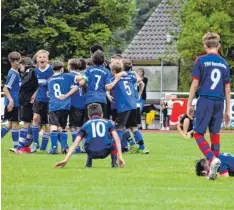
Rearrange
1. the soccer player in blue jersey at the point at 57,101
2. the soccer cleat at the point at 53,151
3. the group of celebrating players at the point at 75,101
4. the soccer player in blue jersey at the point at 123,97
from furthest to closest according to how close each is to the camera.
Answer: the soccer player in blue jersey at the point at 57,101 < the soccer cleat at the point at 53,151 < the soccer player in blue jersey at the point at 123,97 < the group of celebrating players at the point at 75,101

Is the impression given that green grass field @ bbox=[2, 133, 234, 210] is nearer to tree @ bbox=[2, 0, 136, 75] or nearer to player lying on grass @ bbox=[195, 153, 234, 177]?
player lying on grass @ bbox=[195, 153, 234, 177]

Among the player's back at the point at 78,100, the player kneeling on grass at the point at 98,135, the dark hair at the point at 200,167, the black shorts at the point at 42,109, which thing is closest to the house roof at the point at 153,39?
the black shorts at the point at 42,109

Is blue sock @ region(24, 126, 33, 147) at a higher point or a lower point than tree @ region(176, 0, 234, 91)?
higher

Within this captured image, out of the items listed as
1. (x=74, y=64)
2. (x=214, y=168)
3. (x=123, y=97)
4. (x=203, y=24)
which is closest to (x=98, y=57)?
(x=123, y=97)

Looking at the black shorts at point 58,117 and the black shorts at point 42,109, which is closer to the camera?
the black shorts at point 58,117

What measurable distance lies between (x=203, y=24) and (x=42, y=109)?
2510cm

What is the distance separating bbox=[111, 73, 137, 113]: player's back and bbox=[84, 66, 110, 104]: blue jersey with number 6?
1.02 metres

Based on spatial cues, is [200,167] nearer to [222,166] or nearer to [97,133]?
[222,166]

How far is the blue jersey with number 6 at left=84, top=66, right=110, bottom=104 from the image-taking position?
18.5 meters

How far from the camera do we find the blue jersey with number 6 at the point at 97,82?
1845cm

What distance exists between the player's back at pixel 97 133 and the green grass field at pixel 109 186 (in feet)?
1.21

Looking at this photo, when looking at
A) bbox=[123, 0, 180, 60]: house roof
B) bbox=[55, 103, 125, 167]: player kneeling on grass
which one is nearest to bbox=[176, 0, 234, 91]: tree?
bbox=[123, 0, 180, 60]: house roof

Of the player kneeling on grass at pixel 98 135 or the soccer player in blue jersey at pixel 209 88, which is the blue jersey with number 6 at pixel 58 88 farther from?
the soccer player in blue jersey at pixel 209 88

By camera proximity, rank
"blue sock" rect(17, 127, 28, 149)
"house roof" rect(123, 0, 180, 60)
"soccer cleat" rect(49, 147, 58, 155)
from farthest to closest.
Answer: "house roof" rect(123, 0, 180, 60) → "blue sock" rect(17, 127, 28, 149) → "soccer cleat" rect(49, 147, 58, 155)
